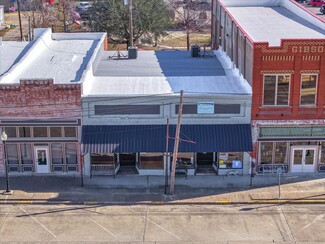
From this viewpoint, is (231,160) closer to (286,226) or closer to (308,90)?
(308,90)

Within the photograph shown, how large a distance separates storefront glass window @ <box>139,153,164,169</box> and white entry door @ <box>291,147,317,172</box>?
8.68 m

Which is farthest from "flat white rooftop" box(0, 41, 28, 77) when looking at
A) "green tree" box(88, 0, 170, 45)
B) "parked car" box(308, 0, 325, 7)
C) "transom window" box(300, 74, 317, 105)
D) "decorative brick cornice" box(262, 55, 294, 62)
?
"parked car" box(308, 0, 325, 7)

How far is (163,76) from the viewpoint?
41344 mm

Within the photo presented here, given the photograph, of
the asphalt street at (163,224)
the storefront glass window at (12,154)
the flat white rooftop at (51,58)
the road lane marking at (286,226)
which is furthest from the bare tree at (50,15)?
the road lane marking at (286,226)

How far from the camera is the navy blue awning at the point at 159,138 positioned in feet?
117

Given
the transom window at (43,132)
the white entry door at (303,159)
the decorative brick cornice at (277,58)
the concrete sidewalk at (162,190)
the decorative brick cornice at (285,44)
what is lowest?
the concrete sidewalk at (162,190)

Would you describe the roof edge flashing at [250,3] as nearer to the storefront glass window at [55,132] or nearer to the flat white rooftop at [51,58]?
the flat white rooftop at [51,58]

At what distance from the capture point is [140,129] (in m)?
36.5

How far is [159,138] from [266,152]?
720cm

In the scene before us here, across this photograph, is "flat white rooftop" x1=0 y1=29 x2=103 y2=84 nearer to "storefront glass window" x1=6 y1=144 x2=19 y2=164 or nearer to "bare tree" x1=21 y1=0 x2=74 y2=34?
"storefront glass window" x1=6 y1=144 x2=19 y2=164

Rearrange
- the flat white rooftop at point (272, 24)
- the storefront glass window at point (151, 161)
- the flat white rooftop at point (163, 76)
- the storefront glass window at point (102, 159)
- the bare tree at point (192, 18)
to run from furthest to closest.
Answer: the bare tree at point (192, 18) < the flat white rooftop at point (272, 24) < the flat white rooftop at point (163, 76) < the storefront glass window at point (102, 159) < the storefront glass window at point (151, 161)

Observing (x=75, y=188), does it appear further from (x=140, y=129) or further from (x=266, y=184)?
(x=266, y=184)

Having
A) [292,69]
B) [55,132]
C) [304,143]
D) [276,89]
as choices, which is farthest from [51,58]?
[304,143]

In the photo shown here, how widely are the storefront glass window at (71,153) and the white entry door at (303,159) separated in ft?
46.7
